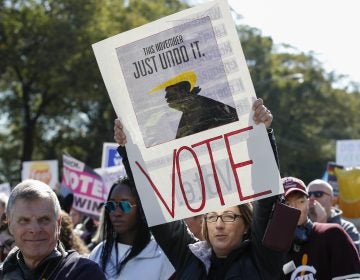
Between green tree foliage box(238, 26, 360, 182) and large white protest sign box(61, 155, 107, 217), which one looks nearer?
large white protest sign box(61, 155, 107, 217)

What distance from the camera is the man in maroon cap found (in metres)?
4.61

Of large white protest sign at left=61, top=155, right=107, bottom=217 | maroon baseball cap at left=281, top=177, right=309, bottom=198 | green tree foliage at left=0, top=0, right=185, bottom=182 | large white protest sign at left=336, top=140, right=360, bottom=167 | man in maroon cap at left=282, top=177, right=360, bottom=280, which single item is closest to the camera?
man in maroon cap at left=282, top=177, right=360, bottom=280

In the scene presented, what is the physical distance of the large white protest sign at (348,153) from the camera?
13.4 meters

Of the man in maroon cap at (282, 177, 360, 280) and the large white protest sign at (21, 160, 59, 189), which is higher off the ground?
the large white protest sign at (21, 160, 59, 189)

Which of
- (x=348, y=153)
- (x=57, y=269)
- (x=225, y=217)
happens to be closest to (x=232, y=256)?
(x=225, y=217)

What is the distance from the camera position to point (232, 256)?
3.64 meters

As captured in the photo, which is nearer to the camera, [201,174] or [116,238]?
[201,174]

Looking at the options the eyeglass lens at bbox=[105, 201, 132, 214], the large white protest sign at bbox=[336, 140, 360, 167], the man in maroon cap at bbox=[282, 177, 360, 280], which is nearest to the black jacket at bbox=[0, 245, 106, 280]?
the eyeglass lens at bbox=[105, 201, 132, 214]

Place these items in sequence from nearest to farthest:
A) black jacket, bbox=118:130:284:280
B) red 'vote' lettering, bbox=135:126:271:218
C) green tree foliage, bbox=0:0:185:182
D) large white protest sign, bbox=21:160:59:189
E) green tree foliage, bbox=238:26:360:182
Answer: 1. black jacket, bbox=118:130:284:280
2. red 'vote' lettering, bbox=135:126:271:218
3. large white protest sign, bbox=21:160:59:189
4. green tree foliage, bbox=0:0:185:182
5. green tree foliage, bbox=238:26:360:182

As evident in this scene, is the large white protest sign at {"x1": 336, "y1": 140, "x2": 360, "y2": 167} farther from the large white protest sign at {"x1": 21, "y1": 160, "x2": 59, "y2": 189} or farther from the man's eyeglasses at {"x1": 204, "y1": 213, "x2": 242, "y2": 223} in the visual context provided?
the man's eyeglasses at {"x1": 204, "y1": 213, "x2": 242, "y2": 223}

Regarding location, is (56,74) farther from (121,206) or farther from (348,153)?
(121,206)

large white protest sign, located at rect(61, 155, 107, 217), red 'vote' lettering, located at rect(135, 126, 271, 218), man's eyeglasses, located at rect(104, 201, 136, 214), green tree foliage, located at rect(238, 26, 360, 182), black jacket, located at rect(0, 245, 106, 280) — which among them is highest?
red 'vote' lettering, located at rect(135, 126, 271, 218)

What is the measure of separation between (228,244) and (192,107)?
0.68 metres

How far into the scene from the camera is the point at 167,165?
380 centimetres
